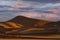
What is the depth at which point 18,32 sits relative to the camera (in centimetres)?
111

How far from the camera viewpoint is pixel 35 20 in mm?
1138

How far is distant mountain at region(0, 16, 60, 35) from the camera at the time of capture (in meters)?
1.11

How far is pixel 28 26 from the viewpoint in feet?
3.67

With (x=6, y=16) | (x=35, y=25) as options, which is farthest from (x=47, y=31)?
(x=6, y=16)

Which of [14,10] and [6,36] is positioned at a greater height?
[14,10]

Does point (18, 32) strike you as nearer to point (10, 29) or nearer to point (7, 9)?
point (10, 29)

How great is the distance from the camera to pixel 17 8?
1.18m

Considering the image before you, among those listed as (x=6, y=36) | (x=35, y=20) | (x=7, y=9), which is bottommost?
(x=6, y=36)

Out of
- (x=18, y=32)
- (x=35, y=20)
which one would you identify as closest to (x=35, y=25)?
(x=35, y=20)

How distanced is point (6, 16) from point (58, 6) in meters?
0.43

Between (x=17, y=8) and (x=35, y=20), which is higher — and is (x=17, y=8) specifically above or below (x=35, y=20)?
above

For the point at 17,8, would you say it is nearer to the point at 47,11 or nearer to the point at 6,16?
the point at 6,16

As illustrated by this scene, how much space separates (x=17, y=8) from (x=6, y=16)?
0.11m

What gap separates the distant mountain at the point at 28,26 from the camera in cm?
111
